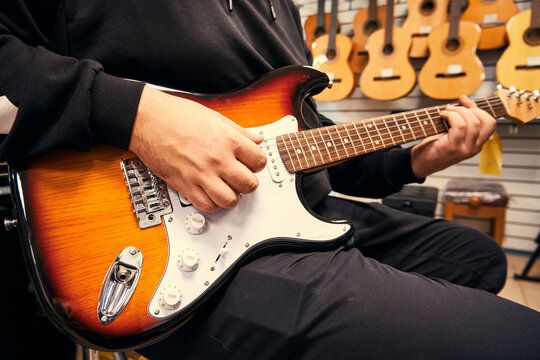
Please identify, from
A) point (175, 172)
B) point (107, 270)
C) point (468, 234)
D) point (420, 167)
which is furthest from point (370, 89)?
point (107, 270)

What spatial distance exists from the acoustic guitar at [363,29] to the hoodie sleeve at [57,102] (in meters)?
2.17

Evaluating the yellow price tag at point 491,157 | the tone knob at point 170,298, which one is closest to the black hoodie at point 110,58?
the tone knob at point 170,298

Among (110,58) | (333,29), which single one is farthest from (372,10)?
(110,58)

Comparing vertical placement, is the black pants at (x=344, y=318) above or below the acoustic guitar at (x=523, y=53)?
below

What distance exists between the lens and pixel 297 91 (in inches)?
28.0

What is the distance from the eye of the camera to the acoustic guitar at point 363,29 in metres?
2.25

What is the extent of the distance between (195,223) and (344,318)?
29 cm

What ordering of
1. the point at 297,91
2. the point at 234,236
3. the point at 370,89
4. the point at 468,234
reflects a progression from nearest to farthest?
the point at 234,236, the point at 297,91, the point at 468,234, the point at 370,89

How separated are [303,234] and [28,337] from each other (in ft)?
3.27

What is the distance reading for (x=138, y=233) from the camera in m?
0.50

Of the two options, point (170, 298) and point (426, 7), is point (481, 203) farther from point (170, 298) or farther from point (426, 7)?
point (170, 298)

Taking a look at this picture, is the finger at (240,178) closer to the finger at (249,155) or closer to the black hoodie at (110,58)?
the finger at (249,155)

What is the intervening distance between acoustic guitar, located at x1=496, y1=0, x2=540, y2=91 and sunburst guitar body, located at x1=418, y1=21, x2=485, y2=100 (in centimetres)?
15

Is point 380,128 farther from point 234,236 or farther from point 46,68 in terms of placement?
point 46,68
